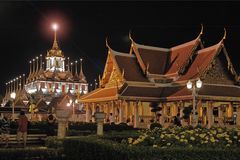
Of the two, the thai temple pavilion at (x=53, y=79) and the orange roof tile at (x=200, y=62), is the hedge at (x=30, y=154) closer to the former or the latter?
the orange roof tile at (x=200, y=62)

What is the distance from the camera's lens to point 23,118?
18781 mm

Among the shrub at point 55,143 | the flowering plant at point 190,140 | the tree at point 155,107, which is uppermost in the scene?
the tree at point 155,107

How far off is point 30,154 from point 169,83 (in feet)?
85.9

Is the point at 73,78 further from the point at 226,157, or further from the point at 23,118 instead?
the point at 226,157

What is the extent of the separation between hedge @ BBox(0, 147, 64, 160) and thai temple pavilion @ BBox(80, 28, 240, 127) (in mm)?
19930

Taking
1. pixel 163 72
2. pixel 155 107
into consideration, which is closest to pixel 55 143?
pixel 155 107

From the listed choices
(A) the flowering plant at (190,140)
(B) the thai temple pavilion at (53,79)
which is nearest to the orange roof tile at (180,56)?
(A) the flowering plant at (190,140)

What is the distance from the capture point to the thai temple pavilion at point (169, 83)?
3534 cm

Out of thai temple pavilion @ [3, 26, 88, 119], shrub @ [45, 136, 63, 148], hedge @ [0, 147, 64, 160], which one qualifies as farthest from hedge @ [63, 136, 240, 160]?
thai temple pavilion @ [3, 26, 88, 119]

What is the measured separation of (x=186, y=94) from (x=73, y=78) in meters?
79.3

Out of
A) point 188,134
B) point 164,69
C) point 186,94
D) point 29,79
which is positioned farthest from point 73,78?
point 188,134

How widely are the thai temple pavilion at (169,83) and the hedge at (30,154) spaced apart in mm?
19930

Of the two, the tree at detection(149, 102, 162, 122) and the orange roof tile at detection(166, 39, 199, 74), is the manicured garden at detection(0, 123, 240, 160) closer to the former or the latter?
the tree at detection(149, 102, 162, 122)

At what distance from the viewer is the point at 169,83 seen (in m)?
39.1
